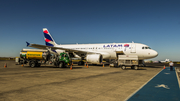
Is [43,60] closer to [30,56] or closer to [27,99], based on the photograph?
[30,56]

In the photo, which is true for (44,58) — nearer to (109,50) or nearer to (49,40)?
(109,50)

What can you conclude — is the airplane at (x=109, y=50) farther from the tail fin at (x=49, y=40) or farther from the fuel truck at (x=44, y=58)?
the tail fin at (x=49, y=40)

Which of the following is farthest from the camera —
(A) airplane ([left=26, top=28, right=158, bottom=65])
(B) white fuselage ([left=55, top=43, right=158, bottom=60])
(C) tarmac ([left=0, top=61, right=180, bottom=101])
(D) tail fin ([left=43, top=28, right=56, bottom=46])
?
(D) tail fin ([left=43, top=28, right=56, bottom=46])

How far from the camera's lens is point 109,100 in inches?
199

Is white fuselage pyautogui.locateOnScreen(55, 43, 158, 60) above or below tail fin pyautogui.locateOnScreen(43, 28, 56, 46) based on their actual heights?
below

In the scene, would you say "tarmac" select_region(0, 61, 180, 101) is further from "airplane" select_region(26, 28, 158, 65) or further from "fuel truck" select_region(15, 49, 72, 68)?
"airplane" select_region(26, 28, 158, 65)

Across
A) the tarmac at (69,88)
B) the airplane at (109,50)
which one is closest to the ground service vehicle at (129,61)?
the airplane at (109,50)

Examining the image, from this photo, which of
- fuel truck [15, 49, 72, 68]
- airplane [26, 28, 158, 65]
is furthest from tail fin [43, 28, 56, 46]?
fuel truck [15, 49, 72, 68]

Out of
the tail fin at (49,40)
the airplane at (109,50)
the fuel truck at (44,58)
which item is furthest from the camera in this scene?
the tail fin at (49,40)

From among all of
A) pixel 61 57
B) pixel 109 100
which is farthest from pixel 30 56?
pixel 109 100

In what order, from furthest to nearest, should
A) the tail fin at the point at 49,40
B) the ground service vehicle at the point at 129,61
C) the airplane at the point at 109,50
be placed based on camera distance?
the tail fin at the point at 49,40 < the airplane at the point at 109,50 < the ground service vehicle at the point at 129,61

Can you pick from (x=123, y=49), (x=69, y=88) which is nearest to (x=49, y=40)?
(x=123, y=49)

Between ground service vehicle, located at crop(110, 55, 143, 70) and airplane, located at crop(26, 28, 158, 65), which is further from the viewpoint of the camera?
airplane, located at crop(26, 28, 158, 65)

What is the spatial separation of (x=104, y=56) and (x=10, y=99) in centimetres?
2286
